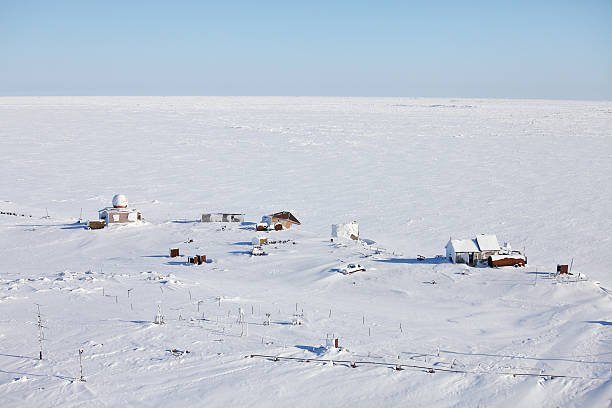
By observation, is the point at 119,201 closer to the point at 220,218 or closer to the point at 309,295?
the point at 220,218

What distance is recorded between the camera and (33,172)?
63.4 m

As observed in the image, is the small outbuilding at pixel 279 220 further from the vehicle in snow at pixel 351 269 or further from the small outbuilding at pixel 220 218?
the vehicle in snow at pixel 351 269

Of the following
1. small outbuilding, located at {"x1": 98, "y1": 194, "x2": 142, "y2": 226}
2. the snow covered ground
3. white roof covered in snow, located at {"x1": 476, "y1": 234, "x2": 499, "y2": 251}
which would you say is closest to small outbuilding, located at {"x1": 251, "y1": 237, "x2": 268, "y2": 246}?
the snow covered ground

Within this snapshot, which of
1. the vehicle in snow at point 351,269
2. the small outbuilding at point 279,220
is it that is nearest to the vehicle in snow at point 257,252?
the vehicle in snow at point 351,269

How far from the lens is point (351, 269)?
83.6 feet

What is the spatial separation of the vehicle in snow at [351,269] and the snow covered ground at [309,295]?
527 mm

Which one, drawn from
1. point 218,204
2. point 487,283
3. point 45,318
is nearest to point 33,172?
point 218,204

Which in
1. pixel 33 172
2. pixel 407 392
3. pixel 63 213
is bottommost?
pixel 407 392

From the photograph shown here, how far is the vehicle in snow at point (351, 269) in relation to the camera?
83.1ft

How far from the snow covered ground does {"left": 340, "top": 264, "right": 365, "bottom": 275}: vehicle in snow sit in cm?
53

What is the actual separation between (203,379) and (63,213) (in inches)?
1345

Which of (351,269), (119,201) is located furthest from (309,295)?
(119,201)

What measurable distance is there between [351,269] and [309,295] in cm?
329

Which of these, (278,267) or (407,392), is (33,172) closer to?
(278,267)
